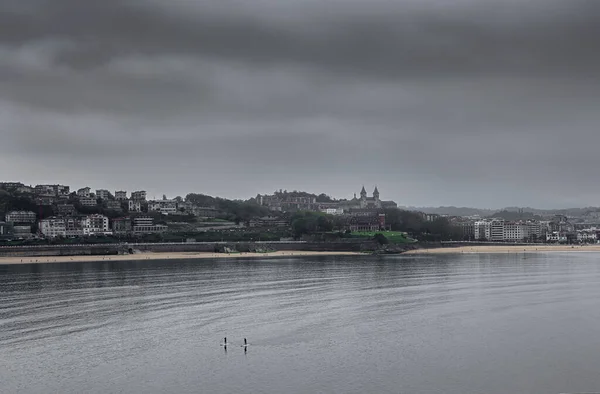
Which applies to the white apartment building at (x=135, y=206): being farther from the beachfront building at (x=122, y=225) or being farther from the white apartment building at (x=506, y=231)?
the white apartment building at (x=506, y=231)

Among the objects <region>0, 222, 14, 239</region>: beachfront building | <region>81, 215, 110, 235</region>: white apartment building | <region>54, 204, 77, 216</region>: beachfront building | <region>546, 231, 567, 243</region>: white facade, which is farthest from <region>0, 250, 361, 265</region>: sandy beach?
<region>546, 231, 567, 243</region>: white facade

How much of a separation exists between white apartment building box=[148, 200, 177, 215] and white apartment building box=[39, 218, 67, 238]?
3209cm

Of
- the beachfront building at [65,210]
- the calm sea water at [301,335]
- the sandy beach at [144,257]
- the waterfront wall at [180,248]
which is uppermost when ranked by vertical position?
the beachfront building at [65,210]

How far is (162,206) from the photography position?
160375 mm

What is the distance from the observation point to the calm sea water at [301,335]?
2322cm

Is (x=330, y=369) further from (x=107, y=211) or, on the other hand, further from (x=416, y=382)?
(x=107, y=211)

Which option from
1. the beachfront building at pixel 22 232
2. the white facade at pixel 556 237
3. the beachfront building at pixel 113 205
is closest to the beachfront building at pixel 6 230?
the beachfront building at pixel 22 232

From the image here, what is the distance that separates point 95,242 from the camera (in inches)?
4146

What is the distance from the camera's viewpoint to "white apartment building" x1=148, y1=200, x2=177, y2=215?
15514 centimetres

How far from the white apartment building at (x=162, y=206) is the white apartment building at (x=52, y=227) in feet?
105

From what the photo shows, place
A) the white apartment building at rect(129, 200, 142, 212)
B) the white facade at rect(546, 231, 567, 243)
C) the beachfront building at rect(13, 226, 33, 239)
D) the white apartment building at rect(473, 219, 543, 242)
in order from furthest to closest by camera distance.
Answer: the white apartment building at rect(473, 219, 543, 242) < the white apartment building at rect(129, 200, 142, 212) < the white facade at rect(546, 231, 567, 243) < the beachfront building at rect(13, 226, 33, 239)

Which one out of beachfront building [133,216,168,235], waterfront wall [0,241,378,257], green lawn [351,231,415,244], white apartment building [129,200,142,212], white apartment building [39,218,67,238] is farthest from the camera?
white apartment building [129,200,142,212]

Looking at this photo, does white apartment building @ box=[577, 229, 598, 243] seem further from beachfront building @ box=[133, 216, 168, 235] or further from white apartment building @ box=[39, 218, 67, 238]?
white apartment building @ box=[39, 218, 67, 238]

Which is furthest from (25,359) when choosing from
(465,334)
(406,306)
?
(406,306)
